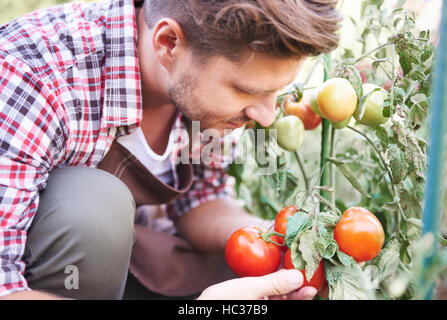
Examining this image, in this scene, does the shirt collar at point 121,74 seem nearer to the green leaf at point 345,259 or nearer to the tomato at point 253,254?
the tomato at point 253,254

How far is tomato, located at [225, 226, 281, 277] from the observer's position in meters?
0.91

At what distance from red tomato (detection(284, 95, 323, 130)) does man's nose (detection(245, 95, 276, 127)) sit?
14 cm

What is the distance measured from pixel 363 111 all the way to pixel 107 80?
57cm

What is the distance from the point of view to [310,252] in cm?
79

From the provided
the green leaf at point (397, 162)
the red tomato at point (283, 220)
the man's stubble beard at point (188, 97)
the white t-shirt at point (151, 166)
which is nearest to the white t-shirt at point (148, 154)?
the white t-shirt at point (151, 166)

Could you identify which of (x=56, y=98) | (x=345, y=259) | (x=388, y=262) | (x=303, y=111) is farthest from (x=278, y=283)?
(x=56, y=98)

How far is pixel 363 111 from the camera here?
36.4 inches

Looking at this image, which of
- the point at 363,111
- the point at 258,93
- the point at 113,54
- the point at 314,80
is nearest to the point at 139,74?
the point at 113,54

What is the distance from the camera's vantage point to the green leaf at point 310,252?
0.78 meters

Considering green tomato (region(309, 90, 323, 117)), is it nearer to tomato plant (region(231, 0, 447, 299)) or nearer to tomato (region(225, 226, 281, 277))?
tomato plant (region(231, 0, 447, 299))
